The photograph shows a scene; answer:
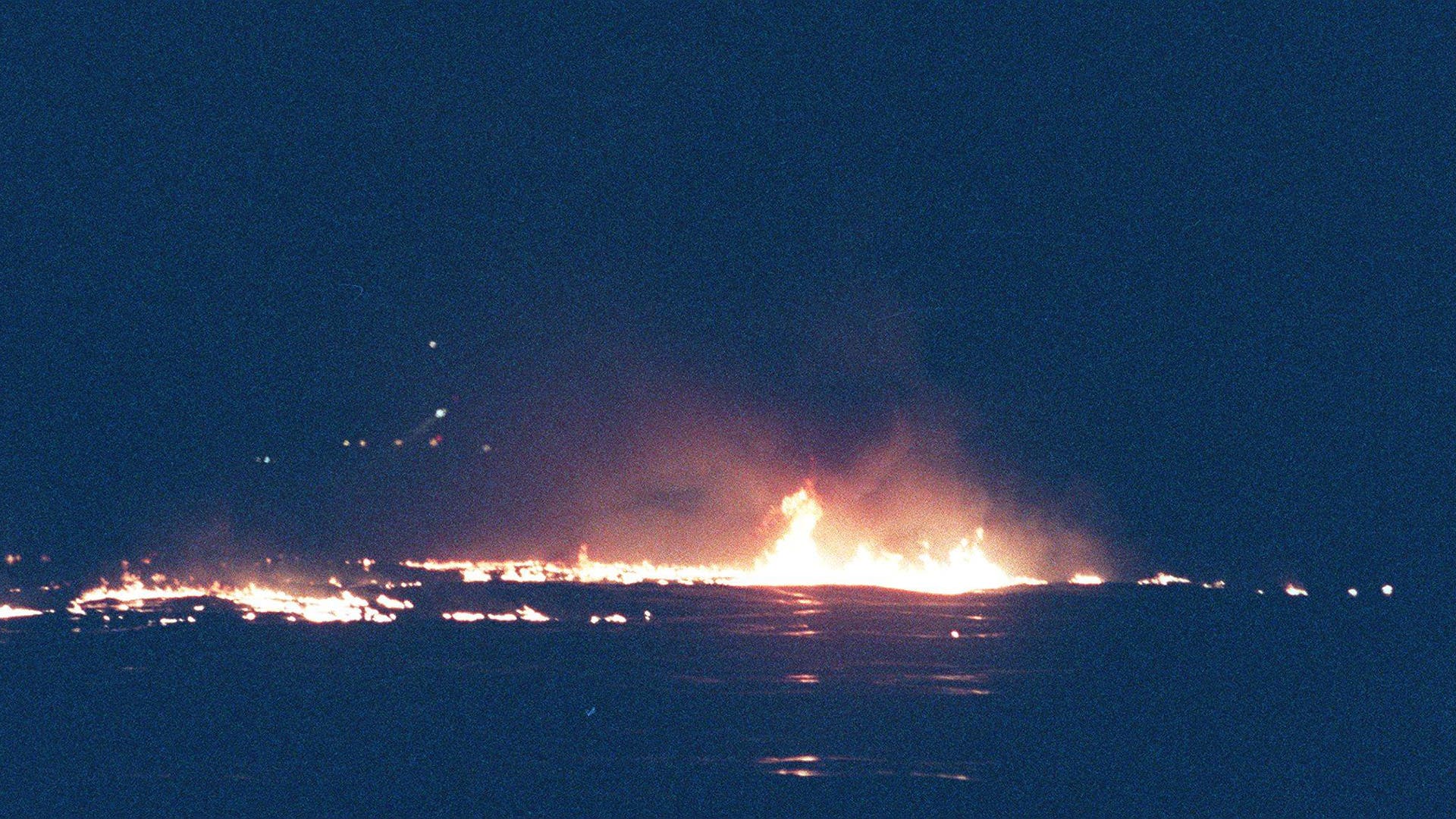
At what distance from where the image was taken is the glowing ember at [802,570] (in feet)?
385

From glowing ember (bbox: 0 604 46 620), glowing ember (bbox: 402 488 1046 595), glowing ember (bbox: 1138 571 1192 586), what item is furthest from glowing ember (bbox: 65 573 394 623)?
glowing ember (bbox: 1138 571 1192 586)

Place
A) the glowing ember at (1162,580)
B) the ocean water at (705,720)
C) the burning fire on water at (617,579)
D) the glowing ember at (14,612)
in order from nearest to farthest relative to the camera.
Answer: the ocean water at (705,720) < the glowing ember at (14,612) < the burning fire on water at (617,579) < the glowing ember at (1162,580)

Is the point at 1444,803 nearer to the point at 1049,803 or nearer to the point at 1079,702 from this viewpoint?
the point at 1049,803

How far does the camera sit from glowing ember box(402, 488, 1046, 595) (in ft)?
385

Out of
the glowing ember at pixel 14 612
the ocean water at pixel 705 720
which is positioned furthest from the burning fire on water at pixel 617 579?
the ocean water at pixel 705 720

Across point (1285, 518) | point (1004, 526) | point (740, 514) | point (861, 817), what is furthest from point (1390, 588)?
point (861, 817)

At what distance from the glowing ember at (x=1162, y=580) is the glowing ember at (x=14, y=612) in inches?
3364

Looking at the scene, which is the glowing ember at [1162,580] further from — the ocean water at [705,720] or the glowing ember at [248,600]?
the glowing ember at [248,600]

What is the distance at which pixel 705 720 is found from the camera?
36.1 metres

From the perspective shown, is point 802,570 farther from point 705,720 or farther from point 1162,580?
point 705,720

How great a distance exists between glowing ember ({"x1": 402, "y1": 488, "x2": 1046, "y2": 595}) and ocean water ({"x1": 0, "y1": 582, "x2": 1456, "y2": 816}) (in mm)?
51074

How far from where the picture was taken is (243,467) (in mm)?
127688

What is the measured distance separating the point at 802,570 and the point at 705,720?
95.2 metres

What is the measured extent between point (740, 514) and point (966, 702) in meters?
111
